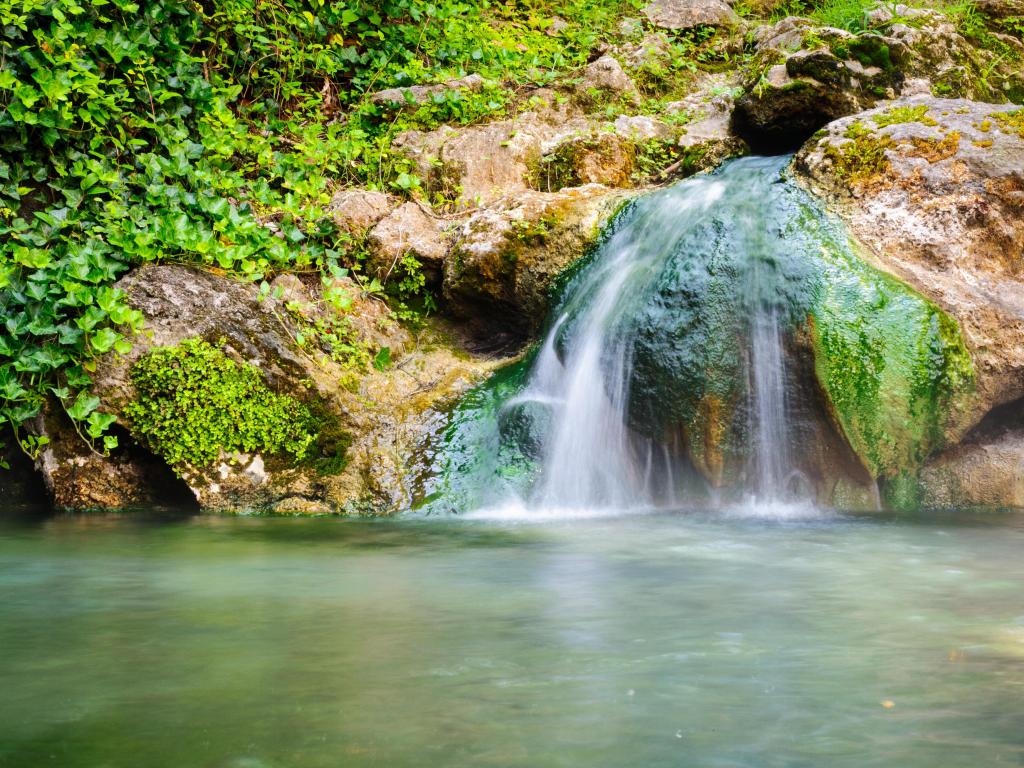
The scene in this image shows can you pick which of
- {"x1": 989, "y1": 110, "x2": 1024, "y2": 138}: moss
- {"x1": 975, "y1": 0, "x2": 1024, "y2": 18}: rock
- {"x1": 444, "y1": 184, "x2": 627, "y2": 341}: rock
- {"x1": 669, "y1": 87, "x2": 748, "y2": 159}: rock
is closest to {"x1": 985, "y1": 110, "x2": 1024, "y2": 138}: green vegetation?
{"x1": 989, "y1": 110, "x2": 1024, "y2": 138}: moss

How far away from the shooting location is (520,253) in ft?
22.6

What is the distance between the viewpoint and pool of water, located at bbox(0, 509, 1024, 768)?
206cm

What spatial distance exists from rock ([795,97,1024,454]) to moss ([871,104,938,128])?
0.01 m

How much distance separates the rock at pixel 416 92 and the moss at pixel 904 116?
3507 millimetres

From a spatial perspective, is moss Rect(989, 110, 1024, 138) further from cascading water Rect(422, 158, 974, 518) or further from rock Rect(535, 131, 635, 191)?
rock Rect(535, 131, 635, 191)

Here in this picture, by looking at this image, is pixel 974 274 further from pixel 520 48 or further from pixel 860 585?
pixel 520 48

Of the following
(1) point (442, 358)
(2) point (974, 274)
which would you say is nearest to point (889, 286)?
(2) point (974, 274)

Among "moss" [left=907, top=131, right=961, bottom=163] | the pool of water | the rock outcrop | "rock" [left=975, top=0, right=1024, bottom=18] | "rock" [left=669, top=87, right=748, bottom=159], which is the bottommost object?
the pool of water

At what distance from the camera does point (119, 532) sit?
5.13 metres

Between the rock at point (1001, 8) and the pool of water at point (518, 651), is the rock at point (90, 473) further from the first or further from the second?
the rock at point (1001, 8)

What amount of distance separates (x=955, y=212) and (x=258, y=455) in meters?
4.52

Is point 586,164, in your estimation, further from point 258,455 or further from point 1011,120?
point 258,455

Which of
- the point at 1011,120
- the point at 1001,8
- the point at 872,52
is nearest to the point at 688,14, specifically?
the point at 1001,8

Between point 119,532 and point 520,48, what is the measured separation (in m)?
6.24
